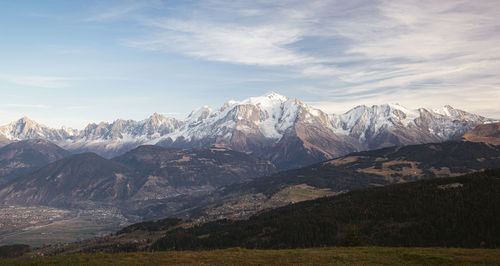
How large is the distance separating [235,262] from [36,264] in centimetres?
5381

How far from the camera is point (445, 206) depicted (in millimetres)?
193750

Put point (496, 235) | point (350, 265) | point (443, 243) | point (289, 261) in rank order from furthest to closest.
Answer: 1. point (443, 243)
2. point (496, 235)
3. point (289, 261)
4. point (350, 265)

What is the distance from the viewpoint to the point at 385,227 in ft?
633

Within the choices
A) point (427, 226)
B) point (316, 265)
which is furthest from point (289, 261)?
point (427, 226)

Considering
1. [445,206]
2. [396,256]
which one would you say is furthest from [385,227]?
[396,256]

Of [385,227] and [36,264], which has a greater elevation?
[36,264]

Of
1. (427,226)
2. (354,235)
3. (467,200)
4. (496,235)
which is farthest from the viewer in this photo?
(467,200)

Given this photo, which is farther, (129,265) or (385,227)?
(385,227)

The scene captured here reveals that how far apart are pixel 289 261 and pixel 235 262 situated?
40.3 feet

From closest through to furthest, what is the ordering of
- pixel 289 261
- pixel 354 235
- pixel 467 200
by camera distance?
1. pixel 289 261
2. pixel 354 235
3. pixel 467 200

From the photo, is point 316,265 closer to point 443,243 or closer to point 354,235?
point 354,235

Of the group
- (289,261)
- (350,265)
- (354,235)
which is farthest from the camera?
(354,235)

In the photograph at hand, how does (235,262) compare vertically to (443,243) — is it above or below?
above

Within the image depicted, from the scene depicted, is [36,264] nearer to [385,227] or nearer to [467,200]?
[385,227]
